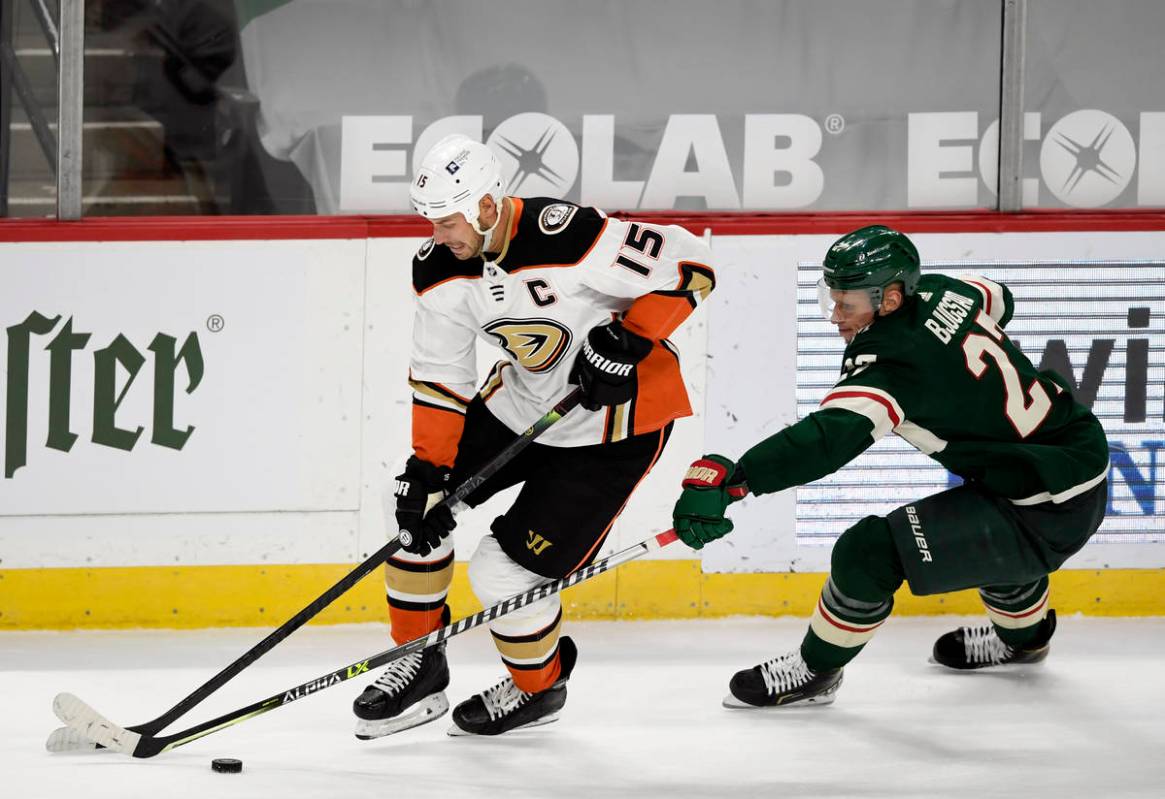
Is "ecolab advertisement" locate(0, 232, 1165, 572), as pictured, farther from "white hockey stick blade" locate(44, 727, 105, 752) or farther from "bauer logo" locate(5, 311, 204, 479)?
"white hockey stick blade" locate(44, 727, 105, 752)

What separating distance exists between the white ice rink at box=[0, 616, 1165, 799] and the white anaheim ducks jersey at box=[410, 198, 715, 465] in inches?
25.7

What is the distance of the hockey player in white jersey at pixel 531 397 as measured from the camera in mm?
2896

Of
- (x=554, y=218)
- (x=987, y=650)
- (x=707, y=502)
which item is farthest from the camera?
(x=987, y=650)

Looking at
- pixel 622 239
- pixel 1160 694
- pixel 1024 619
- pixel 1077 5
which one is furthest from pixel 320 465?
pixel 1077 5

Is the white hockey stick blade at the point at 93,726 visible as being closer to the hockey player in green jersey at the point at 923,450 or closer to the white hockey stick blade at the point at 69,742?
the white hockey stick blade at the point at 69,742

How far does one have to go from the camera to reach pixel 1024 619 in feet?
11.1

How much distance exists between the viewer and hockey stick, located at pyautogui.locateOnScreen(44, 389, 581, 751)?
9.41 ft

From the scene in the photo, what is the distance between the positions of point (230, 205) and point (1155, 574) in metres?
2.94

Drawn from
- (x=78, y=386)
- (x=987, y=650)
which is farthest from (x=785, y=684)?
(x=78, y=386)

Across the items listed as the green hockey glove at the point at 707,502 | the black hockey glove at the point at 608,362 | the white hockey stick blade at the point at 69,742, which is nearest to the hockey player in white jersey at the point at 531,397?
the black hockey glove at the point at 608,362

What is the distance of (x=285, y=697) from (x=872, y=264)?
4.77 feet

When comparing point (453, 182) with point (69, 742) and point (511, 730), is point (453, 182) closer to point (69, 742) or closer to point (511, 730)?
point (511, 730)

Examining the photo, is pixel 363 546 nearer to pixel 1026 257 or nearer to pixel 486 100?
pixel 486 100

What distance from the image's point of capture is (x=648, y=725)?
312cm
